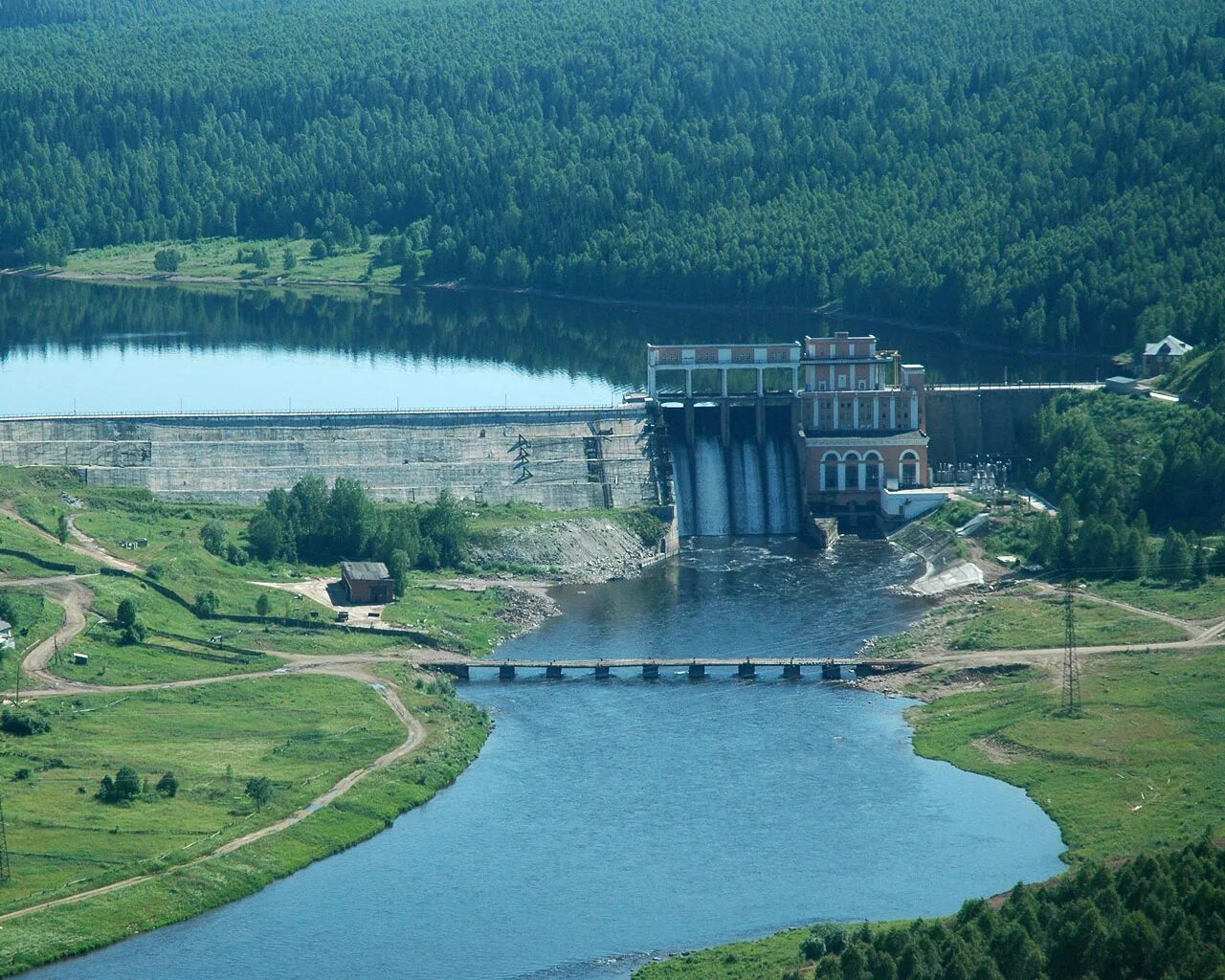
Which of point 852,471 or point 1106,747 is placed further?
point 852,471

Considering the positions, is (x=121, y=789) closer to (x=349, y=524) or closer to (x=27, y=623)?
(x=27, y=623)

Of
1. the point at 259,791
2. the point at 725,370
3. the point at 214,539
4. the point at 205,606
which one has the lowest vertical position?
the point at 259,791

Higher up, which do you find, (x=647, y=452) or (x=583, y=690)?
(x=647, y=452)

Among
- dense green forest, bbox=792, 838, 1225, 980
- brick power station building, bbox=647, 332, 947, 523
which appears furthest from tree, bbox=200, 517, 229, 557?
dense green forest, bbox=792, 838, 1225, 980

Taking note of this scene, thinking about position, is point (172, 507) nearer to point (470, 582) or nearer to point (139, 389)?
point (470, 582)

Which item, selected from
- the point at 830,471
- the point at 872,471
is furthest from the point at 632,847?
the point at 872,471

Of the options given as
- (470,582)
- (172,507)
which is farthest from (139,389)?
(470,582)
